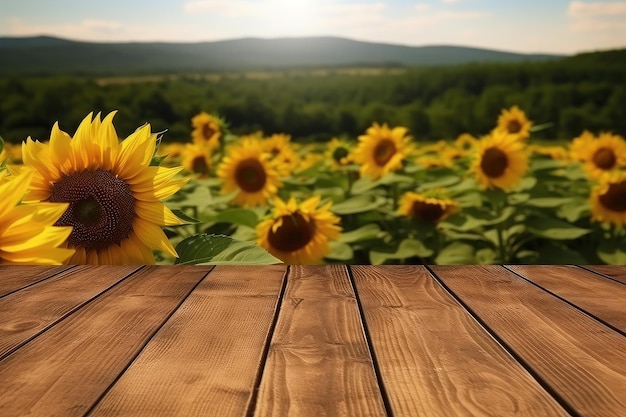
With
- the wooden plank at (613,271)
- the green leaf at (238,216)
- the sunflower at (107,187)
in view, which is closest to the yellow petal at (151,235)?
the sunflower at (107,187)

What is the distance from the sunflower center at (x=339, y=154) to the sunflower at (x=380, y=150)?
88 mm

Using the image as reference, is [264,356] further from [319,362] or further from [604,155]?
[604,155]

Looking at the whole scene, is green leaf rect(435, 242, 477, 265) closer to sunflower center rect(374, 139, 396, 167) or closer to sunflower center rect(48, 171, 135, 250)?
sunflower center rect(374, 139, 396, 167)

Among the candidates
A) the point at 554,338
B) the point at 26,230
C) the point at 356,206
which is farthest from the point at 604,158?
the point at 26,230

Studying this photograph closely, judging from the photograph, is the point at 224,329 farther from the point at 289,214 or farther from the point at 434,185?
the point at 434,185

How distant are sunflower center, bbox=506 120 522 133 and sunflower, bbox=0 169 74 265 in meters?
3.36

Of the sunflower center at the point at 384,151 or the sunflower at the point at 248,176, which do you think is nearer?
the sunflower at the point at 248,176

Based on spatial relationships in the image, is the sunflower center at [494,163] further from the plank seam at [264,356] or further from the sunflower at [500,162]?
the plank seam at [264,356]

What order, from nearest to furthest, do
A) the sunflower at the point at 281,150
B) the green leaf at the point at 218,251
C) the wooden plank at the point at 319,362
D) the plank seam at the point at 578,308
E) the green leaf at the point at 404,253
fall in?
the wooden plank at the point at 319,362 → the green leaf at the point at 218,251 → the plank seam at the point at 578,308 → the green leaf at the point at 404,253 → the sunflower at the point at 281,150

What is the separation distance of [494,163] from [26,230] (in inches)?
86.8

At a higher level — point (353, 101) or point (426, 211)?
point (426, 211)

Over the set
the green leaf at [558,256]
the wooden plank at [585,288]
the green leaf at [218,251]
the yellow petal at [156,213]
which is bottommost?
Result: the green leaf at [558,256]

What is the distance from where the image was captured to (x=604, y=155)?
3.40 m

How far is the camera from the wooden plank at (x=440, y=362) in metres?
0.82
